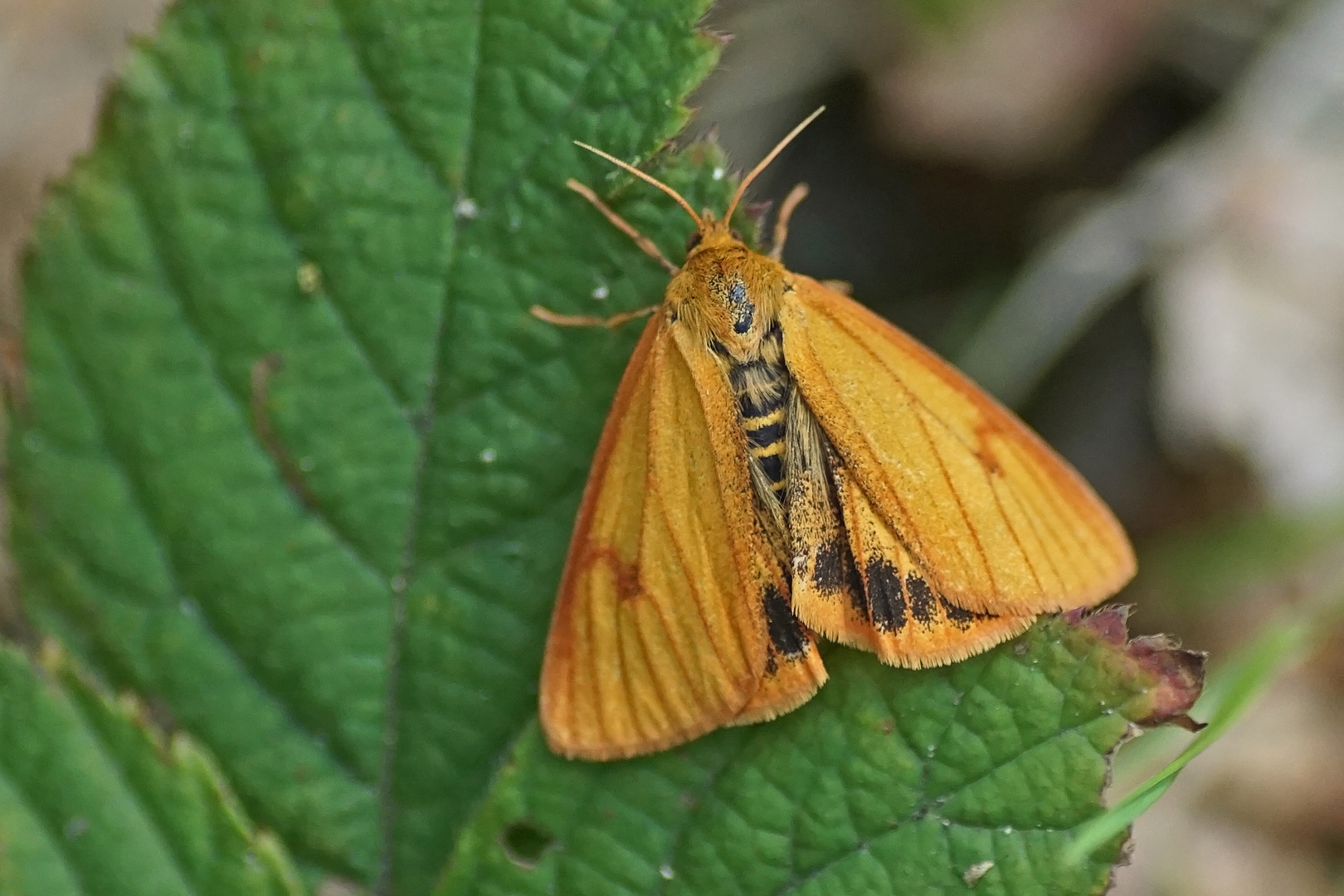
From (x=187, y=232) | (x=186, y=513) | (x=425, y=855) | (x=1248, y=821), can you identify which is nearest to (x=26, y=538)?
(x=186, y=513)

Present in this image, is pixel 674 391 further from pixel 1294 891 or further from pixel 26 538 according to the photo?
pixel 1294 891

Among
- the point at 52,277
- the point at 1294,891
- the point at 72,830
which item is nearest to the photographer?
the point at 72,830

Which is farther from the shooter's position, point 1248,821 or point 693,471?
point 1248,821

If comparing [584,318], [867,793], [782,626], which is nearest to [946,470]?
[782,626]

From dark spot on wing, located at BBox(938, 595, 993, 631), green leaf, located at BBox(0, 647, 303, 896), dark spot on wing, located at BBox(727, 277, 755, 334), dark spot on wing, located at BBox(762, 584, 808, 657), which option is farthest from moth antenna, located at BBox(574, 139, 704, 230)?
green leaf, located at BBox(0, 647, 303, 896)

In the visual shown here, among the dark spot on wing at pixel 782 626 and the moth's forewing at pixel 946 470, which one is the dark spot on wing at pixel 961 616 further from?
the dark spot on wing at pixel 782 626

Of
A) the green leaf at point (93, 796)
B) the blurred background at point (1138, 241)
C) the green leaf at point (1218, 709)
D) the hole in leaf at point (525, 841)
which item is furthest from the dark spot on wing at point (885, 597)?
the blurred background at point (1138, 241)

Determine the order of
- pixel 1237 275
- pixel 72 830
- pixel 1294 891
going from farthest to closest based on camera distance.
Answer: pixel 1237 275, pixel 1294 891, pixel 72 830
